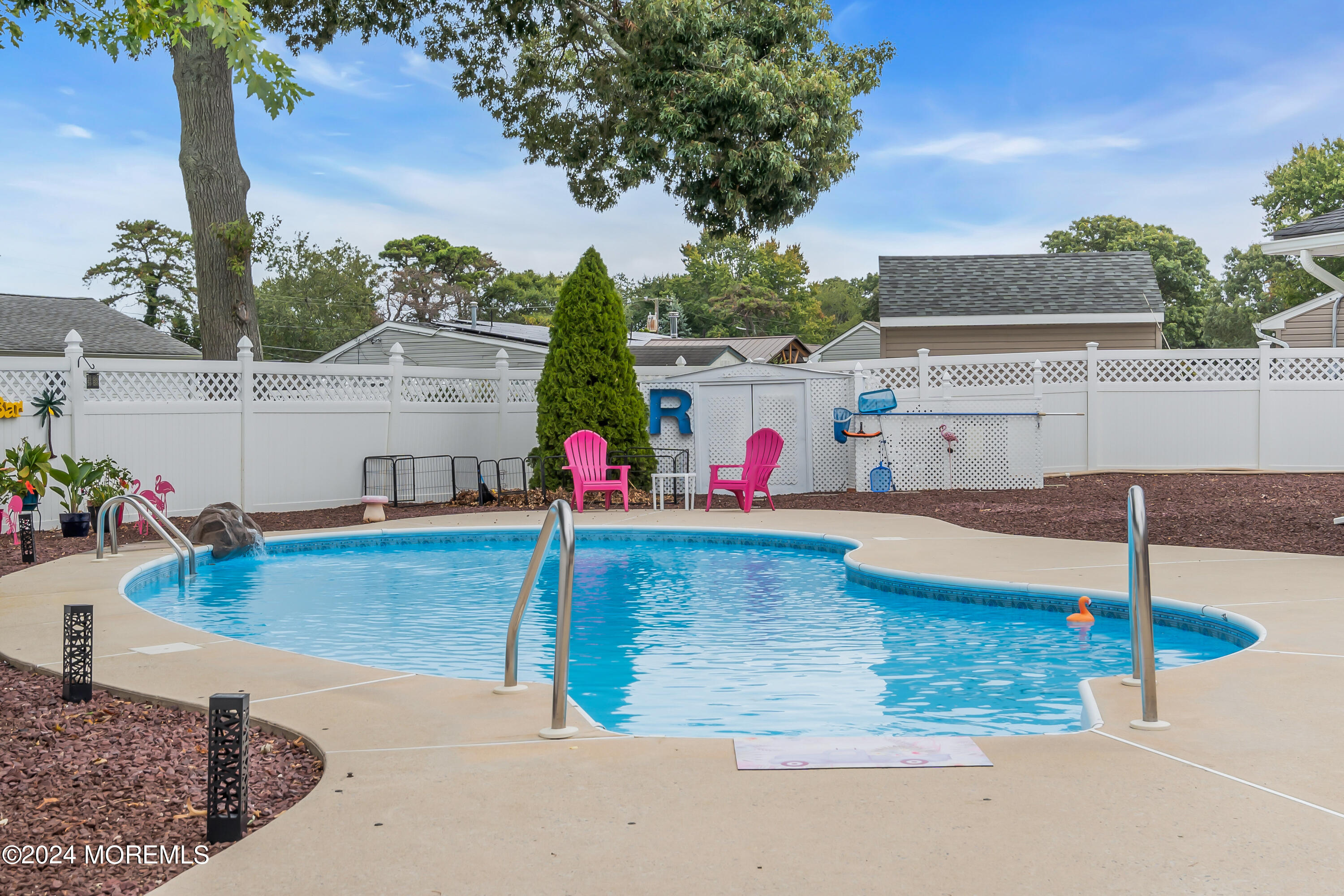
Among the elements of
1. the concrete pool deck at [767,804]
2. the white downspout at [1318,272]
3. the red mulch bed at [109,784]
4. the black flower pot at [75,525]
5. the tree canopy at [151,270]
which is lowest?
the red mulch bed at [109,784]

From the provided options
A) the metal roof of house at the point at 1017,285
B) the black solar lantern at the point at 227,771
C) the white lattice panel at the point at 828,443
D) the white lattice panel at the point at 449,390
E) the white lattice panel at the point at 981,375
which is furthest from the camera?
the metal roof of house at the point at 1017,285

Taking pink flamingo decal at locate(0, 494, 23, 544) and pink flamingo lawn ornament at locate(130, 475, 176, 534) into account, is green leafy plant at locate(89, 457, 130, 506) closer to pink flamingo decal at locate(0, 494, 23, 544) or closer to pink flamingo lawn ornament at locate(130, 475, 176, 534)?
pink flamingo lawn ornament at locate(130, 475, 176, 534)

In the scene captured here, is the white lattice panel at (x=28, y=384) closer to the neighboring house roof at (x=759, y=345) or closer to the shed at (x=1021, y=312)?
the shed at (x=1021, y=312)

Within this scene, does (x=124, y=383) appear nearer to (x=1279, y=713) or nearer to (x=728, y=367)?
(x=728, y=367)

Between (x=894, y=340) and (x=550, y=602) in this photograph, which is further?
(x=894, y=340)

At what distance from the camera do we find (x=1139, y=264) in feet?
62.0

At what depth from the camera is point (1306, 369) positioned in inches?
531

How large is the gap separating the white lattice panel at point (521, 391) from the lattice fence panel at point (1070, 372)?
6982 mm

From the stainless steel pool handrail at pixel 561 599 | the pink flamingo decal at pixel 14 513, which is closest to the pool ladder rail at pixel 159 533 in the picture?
the pink flamingo decal at pixel 14 513

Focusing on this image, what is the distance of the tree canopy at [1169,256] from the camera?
44.4 metres

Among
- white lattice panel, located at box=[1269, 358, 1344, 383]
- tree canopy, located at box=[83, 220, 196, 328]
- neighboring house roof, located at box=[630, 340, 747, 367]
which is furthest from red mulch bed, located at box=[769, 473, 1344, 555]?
tree canopy, located at box=[83, 220, 196, 328]

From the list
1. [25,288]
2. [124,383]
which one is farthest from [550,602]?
[25,288]

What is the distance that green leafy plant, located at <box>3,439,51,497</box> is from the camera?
904 cm

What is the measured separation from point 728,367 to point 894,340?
18.7ft
